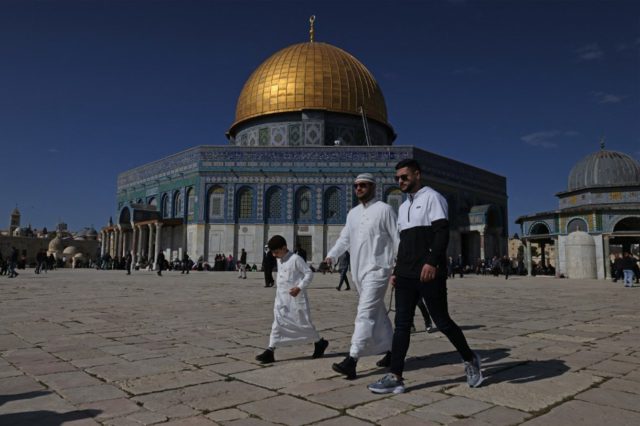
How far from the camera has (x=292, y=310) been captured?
3.88 meters

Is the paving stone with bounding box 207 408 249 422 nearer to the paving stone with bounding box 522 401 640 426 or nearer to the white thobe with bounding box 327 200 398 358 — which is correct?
the white thobe with bounding box 327 200 398 358

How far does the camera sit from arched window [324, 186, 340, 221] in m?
28.2

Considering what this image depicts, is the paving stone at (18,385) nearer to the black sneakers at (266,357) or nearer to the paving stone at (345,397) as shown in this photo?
the black sneakers at (266,357)

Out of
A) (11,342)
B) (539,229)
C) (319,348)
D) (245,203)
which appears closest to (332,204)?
(245,203)

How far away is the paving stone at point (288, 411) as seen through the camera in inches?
92.3

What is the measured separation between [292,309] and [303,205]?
24456 mm

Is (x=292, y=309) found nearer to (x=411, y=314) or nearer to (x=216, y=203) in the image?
(x=411, y=314)

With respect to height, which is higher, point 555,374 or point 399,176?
point 399,176

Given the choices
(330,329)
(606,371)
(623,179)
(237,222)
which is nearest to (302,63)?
(237,222)

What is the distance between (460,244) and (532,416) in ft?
102

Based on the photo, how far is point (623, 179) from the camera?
2938cm

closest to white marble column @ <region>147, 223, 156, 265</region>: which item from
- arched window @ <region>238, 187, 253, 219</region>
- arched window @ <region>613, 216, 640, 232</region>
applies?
arched window @ <region>238, 187, 253, 219</region>

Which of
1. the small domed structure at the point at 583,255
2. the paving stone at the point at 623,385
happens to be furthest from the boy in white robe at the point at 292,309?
the small domed structure at the point at 583,255

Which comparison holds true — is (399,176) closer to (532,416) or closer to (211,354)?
(532,416)
